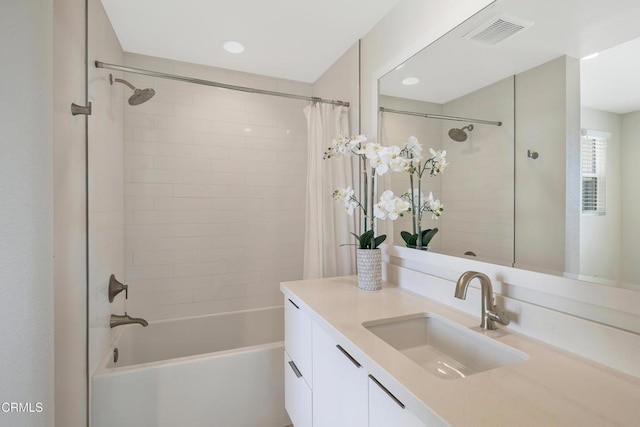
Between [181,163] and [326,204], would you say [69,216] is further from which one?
[326,204]

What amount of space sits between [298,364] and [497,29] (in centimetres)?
168

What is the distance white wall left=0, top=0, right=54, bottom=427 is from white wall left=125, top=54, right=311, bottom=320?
4.26 ft

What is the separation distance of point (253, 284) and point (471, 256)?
1887 mm

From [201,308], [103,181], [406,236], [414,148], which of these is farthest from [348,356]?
[201,308]

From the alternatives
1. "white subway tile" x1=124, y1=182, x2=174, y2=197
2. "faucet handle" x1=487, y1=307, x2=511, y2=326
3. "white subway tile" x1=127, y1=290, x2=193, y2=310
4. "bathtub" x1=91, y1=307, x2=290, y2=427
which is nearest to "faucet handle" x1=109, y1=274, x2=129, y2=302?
"bathtub" x1=91, y1=307, x2=290, y2=427

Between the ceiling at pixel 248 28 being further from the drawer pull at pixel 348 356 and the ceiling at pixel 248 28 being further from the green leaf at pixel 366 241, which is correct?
the drawer pull at pixel 348 356

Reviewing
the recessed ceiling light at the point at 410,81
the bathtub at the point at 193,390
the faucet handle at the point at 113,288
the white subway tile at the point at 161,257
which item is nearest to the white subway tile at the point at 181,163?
the white subway tile at the point at 161,257

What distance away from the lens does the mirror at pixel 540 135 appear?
807 millimetres

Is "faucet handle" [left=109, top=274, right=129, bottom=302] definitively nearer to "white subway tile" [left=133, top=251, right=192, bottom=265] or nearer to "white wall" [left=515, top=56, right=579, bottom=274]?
"white subway tile" [left=133, top=251, right=192, bottom=265]

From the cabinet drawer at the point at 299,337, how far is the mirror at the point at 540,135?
0.73 m

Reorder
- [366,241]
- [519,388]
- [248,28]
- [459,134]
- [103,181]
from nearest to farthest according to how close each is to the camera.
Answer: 1. [519,388]
2. [459,134]
3. [366,241]
4. [103,181]
5. [248,28]

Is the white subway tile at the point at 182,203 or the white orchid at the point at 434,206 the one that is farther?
the white subway tile at the point at 182,203

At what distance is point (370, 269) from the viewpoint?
1.50m

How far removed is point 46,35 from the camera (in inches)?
41.0
